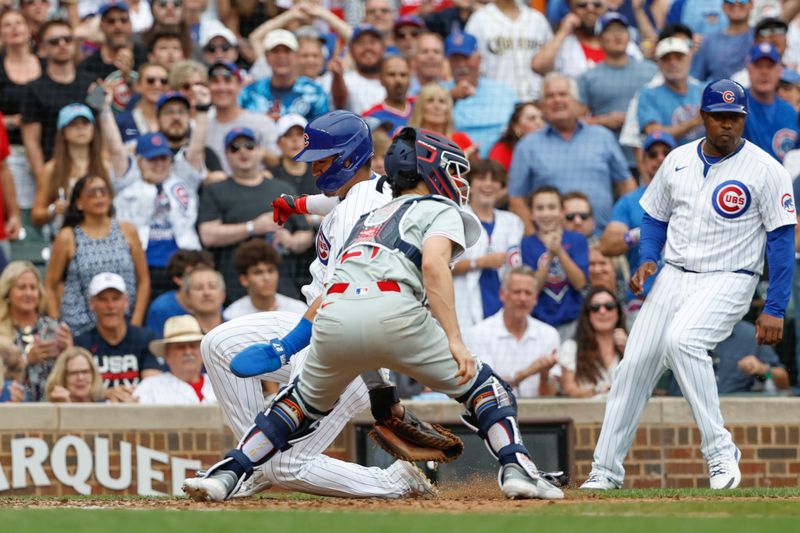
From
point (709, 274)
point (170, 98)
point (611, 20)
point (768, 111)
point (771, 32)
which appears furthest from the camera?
point (771, 32)

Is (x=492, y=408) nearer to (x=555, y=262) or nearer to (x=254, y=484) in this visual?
(x=254, y=484)

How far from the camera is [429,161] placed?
260 inches

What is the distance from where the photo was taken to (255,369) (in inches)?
254

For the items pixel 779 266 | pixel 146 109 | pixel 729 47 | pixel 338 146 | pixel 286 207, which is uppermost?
pixel 729 47

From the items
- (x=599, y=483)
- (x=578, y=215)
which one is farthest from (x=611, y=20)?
(x=599, y=483)

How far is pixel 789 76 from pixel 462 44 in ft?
9.85

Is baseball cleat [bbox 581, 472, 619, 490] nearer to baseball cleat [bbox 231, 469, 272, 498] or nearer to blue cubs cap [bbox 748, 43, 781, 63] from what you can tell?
baseball cleat [bbox 231, 469, 272, 498]

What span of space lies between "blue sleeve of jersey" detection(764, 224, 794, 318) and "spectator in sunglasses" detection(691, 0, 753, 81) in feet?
20.9

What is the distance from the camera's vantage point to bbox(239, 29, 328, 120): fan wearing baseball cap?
42.4ft

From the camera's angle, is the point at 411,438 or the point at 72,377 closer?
the point at 411,438

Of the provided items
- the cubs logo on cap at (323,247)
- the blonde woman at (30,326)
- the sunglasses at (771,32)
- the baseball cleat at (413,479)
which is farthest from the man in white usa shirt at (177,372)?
the sunglasses at (771,32)

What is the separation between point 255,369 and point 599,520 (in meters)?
1.70

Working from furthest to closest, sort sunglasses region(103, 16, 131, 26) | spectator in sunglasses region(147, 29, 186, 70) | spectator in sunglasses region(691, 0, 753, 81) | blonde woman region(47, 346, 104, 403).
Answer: spectator in sunglasses region(691, 0, 753, 81), sunglasses region(103, 16, 131, 26), spectator in sunglasses region(147, 29, 186, 70), blonde woman region(47, 346, 104, 403)

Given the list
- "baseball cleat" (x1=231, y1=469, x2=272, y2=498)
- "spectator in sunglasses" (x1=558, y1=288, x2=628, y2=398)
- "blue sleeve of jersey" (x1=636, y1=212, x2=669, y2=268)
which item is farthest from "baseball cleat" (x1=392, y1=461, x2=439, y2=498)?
"spectator in sunglasses" (x1=558, y1=288, x2=628, y2=398)
